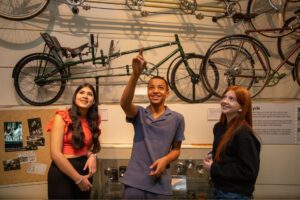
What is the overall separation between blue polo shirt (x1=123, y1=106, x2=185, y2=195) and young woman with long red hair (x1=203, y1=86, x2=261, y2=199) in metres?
0.30

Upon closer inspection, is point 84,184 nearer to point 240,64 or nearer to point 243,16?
point 240,64

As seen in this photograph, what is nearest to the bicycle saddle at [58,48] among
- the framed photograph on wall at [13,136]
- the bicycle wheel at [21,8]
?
the bicycle wheel at [21,8]

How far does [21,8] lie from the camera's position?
3203 mm

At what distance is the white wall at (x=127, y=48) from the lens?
2.80m

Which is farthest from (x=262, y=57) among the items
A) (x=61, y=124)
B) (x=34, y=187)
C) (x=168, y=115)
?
(x=34, y=187)

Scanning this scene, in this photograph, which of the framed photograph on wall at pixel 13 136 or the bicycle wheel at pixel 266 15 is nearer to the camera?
the framed photograph on wall at pixel 13 136

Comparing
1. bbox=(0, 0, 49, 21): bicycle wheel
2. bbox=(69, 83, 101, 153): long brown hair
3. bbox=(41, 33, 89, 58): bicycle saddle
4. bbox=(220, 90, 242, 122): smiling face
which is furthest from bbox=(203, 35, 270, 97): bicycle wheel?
bbox=(0, 0, 49, 21): bicycle wheel

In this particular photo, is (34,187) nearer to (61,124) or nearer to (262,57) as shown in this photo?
(61,124)

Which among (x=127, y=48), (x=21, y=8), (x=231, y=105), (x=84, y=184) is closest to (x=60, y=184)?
(x=84, y=184)

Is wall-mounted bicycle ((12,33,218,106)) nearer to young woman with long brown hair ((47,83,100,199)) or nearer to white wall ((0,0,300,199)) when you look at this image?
white wall ((0,0,300,199))

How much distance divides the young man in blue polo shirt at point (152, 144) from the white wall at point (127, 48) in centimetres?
87

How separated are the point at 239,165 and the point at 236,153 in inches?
2.9

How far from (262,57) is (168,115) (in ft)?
6.75

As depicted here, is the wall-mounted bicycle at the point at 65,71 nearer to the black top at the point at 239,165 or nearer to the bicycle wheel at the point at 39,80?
the bicycle wheel at the point at 39,80
